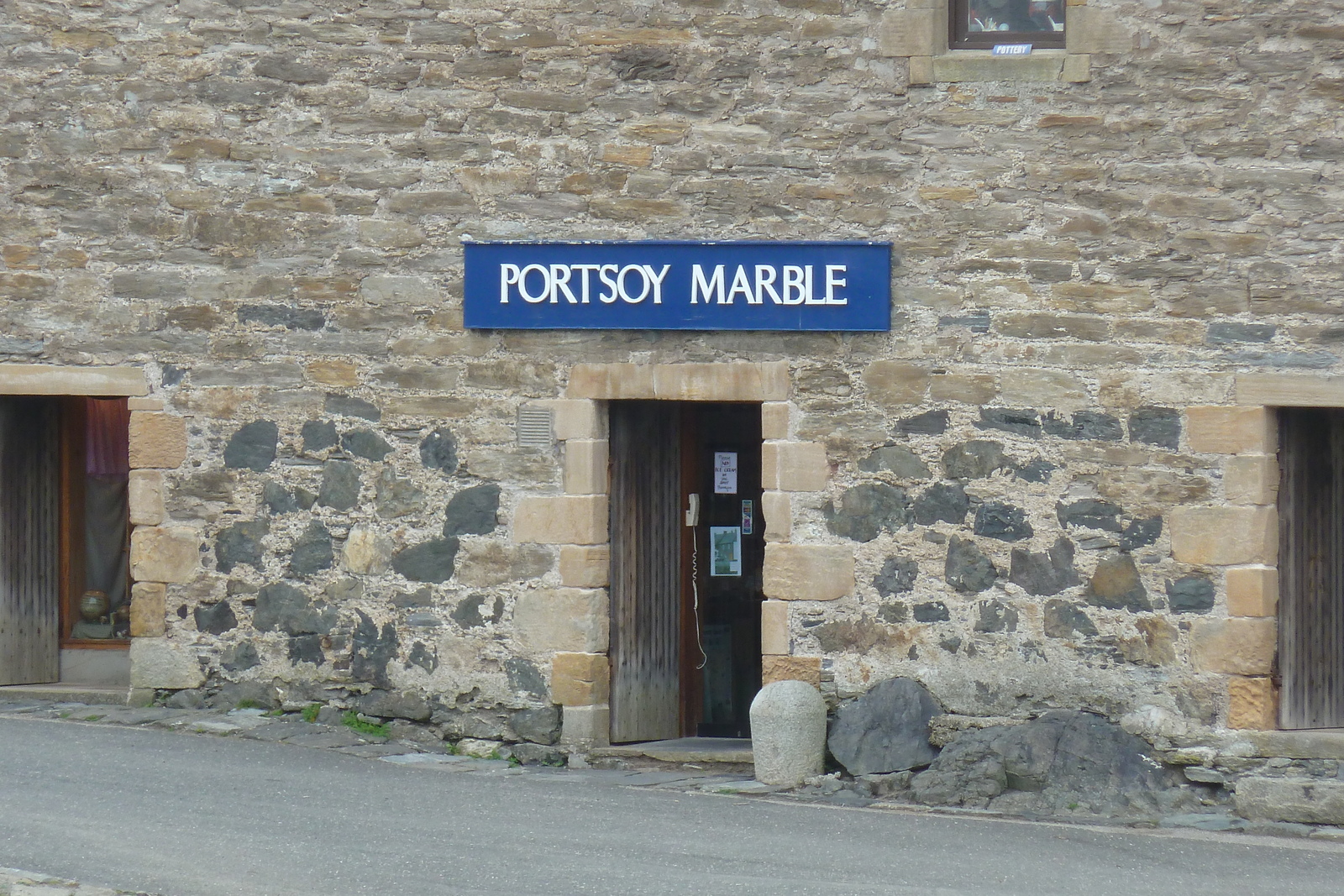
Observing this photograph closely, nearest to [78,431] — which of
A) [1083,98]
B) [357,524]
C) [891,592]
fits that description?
[357,524]

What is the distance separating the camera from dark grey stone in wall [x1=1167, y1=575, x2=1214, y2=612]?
8.05 meters

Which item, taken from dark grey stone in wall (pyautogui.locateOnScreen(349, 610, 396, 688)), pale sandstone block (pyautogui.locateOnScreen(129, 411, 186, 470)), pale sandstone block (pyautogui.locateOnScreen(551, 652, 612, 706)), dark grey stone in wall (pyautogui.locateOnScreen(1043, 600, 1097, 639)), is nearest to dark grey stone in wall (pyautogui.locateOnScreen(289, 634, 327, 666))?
dark grey stone in wall (pyautogui.locateOnScreen(349, 610, 396, 688))

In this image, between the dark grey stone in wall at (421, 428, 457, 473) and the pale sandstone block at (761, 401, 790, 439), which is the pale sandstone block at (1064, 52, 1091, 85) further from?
the dark grey stone in wall at (421, 428, 457, 473)

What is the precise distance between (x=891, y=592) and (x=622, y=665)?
1.56 m

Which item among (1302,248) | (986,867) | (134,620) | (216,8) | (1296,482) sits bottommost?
(986,867)

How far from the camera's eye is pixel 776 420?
8562 millimetres

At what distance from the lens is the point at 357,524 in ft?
29.7

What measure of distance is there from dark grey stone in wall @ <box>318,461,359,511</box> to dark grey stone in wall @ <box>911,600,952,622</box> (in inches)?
116

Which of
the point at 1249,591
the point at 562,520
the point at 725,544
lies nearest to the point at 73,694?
the point at 562,520

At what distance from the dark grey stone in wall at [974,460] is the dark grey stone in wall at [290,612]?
10.8 feet

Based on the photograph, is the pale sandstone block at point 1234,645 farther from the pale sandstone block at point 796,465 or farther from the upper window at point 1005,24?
the upper window at point 1005,24

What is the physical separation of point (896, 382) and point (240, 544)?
3.57 meters

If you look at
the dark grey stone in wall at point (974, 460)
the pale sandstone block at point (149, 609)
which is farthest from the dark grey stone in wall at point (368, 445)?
the dark grey stone in wall at point (974, 460)

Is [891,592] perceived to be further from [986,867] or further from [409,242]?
[409,242]
